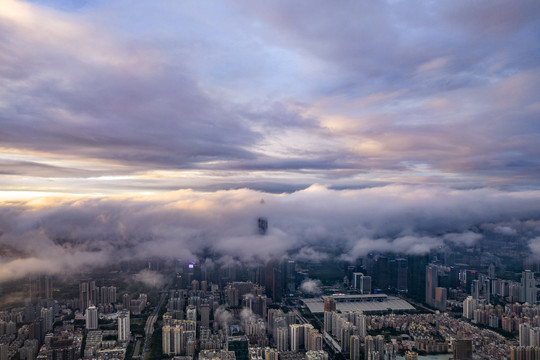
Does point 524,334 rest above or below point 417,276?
above

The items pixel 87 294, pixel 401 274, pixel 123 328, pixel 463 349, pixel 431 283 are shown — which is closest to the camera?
pixel 463 349

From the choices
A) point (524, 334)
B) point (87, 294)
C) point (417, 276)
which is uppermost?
point (87, 294)

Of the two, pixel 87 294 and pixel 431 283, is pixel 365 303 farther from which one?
pixel 87 294

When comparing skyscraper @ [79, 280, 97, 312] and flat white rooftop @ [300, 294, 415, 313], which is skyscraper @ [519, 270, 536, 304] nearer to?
flat white rooftop @ [300, 294, 415, 313]

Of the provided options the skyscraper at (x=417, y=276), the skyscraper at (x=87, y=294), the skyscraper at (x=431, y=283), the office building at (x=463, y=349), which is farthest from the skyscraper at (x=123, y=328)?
the skyscraper at (x=417, y=276)

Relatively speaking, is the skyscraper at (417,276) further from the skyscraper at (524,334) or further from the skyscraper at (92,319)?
the skyscraper at (92,319)

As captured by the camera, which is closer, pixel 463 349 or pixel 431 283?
pixel 463 349

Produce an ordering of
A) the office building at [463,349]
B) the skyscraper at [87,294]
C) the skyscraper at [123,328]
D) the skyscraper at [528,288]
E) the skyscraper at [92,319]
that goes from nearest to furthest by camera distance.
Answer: the office building at [463,349], the skyscraper at [123,328], the skyscraper at [92,319], the skyscraper at [87,294], the skyscraper at [528,288]

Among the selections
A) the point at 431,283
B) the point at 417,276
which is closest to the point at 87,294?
the point at 431,283
